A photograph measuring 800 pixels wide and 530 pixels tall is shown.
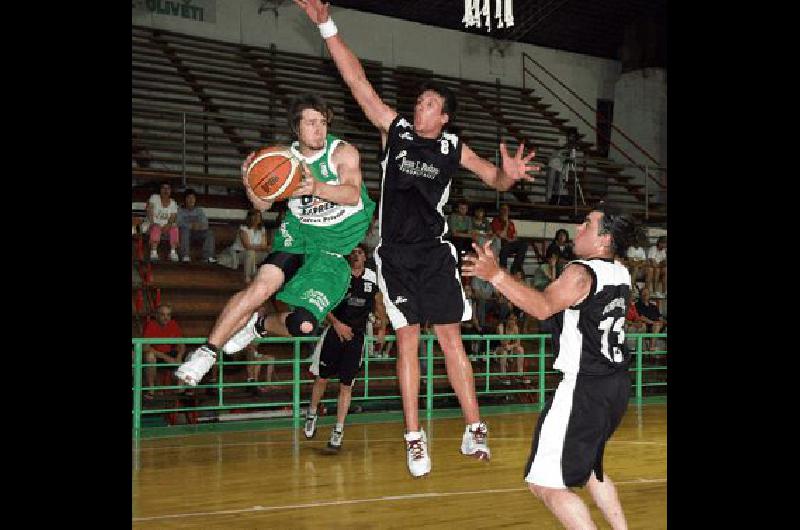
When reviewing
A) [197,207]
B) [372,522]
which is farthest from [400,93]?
[372,522]

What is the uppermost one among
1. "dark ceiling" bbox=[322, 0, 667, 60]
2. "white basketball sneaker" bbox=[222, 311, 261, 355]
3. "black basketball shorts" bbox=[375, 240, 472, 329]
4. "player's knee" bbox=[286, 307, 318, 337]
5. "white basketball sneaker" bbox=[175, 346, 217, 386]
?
"dark ceiling" bbox=[322, 0, 667, 60]

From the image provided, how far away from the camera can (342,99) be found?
18.5 meters

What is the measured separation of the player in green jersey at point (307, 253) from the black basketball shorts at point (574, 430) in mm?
1730

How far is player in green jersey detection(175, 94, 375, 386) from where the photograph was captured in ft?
19.1

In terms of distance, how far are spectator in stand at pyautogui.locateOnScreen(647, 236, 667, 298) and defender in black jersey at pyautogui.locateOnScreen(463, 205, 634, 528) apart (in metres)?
12.8

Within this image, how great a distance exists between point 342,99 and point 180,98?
3.27m

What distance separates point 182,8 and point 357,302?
9.96m

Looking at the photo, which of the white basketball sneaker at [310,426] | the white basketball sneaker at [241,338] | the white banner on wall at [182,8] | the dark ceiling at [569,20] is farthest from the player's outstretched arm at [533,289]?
the dark ceiling at [569,20]

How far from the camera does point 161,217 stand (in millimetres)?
13383

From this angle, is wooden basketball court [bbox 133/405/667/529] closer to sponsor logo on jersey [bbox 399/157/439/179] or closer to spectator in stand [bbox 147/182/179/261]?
sponsor logo on jersey [bbox 399/157/439/179]

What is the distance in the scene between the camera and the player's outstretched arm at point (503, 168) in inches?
226

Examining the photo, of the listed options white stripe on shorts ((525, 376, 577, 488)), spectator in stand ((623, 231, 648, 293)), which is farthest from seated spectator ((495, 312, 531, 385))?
white stripe on shorts ((525, 376, 577, 488))

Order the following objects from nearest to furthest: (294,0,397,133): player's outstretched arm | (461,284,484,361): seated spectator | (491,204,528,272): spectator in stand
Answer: (294,0,397,133): player's outstretched arm
(461,284,484,361): seated spectator
(491,204,528,272): spectator in stand

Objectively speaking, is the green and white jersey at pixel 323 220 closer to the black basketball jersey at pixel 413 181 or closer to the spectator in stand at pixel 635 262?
the black basketball jersey at pixel 413 181
